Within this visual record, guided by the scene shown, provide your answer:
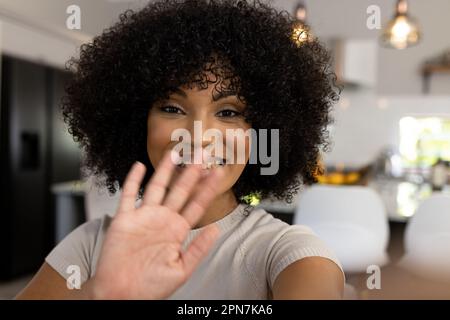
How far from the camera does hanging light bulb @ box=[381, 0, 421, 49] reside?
2207mm

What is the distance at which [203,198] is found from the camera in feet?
1.39

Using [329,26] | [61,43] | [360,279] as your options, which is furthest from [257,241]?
[329,26]

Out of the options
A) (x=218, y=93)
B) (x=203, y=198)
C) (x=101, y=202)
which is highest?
(x=218, y=93)

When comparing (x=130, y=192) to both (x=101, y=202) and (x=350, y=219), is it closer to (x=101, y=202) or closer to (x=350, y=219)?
(x=101, y=202)

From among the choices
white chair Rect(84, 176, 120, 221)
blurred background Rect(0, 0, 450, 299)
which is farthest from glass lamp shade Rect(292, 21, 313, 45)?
white chair Rect(84, 176, 120, 221)

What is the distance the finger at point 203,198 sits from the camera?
42 centimetres

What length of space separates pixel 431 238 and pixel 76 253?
1244 millimetres

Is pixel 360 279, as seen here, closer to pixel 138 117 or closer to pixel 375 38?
pixel 138 117

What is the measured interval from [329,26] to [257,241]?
127 inches

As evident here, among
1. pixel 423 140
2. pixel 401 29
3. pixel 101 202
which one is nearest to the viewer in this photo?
pixel 101 202

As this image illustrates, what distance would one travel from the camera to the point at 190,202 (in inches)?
17.1

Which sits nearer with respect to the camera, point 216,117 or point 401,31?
point 216,117

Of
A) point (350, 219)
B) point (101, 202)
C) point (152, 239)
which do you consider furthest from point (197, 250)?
point (350, 219)

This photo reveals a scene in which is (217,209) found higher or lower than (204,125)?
lower
